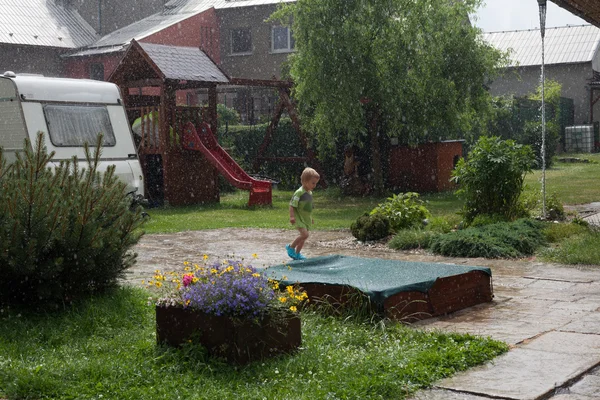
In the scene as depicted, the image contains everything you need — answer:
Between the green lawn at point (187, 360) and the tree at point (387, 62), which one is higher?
the tree at point (387, 62)

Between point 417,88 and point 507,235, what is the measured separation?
9435 mm

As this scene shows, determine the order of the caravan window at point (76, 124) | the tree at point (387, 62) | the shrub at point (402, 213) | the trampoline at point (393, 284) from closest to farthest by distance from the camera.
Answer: the trampoline at point (393, 284), the shrub at point (402, 213), the caravan window at point (76, 124), the tree at point (387, 62)

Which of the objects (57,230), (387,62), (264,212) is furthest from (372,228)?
(387,62)

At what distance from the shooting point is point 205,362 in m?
5.27

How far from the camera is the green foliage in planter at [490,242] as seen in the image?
10383mm

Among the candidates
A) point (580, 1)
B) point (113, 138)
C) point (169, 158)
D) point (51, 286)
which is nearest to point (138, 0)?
point (169, 158)

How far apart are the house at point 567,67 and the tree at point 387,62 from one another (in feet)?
68.8

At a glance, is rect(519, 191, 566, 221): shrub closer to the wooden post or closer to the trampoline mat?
the trampoline mat

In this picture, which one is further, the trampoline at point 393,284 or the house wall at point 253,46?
the house wall at point 253,46

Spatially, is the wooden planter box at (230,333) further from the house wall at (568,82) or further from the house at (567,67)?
the house wall at (568,82)

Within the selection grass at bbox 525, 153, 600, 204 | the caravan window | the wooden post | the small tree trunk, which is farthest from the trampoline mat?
the small tree trunk

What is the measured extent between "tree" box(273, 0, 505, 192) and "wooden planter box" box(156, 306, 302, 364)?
48.0 feet

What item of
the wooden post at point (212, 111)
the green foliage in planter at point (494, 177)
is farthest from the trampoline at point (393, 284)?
the wooden post at point (212, 111)

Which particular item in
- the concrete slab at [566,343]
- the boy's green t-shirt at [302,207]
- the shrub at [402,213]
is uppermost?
the boy's green t-shirt at [302,207]
